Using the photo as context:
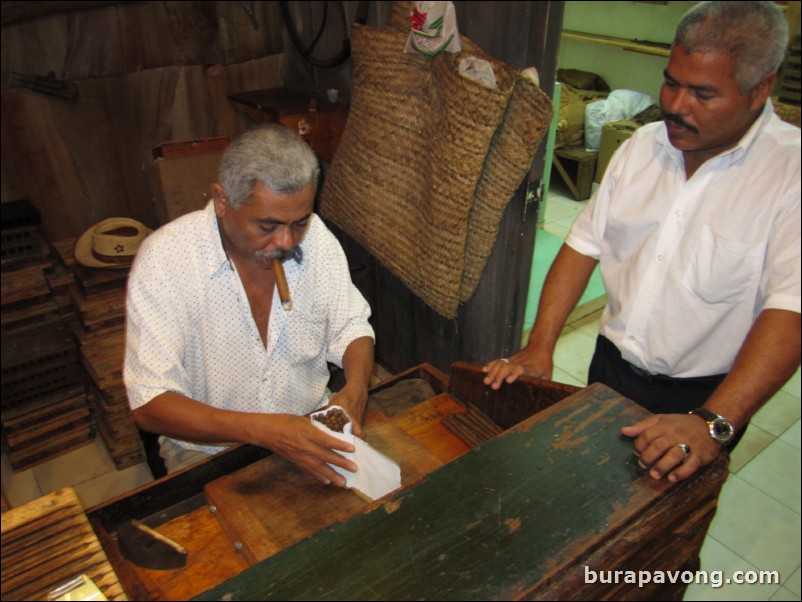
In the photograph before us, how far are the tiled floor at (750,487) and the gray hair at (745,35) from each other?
2138mm

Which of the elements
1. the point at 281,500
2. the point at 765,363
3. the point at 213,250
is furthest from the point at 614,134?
the point at 281,500

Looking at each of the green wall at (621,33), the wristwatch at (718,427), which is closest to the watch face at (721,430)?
the wristwatch at (718,427)

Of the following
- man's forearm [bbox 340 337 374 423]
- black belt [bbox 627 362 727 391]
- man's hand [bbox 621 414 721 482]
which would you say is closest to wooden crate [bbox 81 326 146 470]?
man's forearm [bbox 340 337 374 423]

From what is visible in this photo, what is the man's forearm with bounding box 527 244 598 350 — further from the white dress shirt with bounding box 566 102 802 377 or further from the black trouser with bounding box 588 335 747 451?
the black trouser with bounding box 588 335 747 451

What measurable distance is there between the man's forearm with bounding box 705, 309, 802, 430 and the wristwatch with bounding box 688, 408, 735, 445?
0.15 metres

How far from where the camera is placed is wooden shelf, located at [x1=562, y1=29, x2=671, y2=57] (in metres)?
4.14

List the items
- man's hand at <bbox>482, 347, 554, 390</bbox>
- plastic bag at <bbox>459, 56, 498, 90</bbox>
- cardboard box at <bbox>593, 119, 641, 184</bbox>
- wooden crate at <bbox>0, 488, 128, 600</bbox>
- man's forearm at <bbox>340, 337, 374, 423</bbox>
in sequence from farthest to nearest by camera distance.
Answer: cardboard box at <bbox>593, 119, 641, 184</bbox> < plastic bag at <bbox>459, 56, 498, 90</bbox> < man's forearm at <bbox>340, 337, 374, 423</bbox> < man's hand at <bbox>482, 347, 554, 390</bbox> < wooden crate at <bbox>0, 488, 128, 600</bbox>

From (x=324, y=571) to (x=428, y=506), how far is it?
8.1 inches

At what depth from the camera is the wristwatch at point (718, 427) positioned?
126cm

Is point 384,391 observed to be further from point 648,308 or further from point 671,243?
point 671,243

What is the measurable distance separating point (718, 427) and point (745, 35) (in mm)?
978

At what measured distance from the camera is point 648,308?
6.14 ft

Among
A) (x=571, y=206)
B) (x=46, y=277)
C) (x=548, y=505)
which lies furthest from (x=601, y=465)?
(x=571, y=206)

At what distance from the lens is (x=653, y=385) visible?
1963 mm
